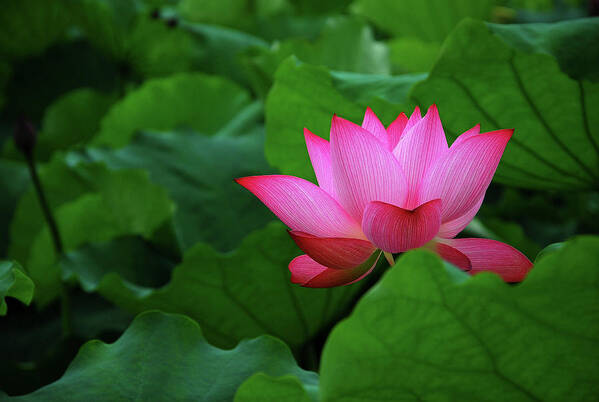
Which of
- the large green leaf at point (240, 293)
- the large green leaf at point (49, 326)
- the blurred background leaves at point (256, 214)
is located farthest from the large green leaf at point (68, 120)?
the large green leaf at point (240, 293)

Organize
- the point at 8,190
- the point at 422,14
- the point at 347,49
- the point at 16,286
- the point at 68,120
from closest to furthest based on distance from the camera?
1. the point at 16,286
2. the point at 8,190
3. the point at 347,49
4. the point at 68,120
5. the point at 422,14

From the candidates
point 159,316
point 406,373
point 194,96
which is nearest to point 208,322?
point 159,316

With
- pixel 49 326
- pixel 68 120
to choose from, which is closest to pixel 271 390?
pixel 49 326

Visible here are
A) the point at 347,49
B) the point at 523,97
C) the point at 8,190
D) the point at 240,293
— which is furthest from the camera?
the point at 347,49

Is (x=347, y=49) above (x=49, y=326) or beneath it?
above

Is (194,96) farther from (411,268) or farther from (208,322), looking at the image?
(411,268)

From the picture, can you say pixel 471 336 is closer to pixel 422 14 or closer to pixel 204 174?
pixel 204 174
